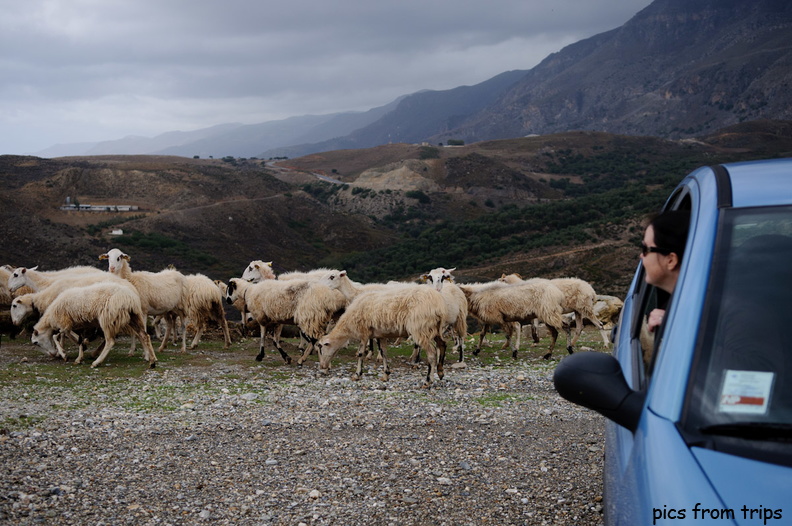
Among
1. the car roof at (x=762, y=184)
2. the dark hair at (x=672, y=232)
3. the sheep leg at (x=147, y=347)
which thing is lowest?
the sheep leg at (x=147, y=347)

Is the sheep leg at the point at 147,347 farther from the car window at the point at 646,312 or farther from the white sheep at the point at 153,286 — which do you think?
the car window at the point at 646,312

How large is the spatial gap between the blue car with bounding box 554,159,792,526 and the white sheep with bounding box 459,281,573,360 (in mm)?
12168

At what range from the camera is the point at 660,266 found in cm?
305

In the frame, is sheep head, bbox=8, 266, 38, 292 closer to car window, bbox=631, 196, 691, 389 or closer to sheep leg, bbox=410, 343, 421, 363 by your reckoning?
sheep leg, bbox=410, 343, 421, 363

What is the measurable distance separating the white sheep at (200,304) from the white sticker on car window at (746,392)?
49.0ft

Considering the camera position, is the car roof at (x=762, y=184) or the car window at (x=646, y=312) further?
the car window at (x=646, y=312)

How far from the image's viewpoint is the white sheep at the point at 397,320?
36.3 feet

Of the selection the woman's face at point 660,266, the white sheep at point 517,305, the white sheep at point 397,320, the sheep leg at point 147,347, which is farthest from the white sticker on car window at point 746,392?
the white sheep at point 517,305

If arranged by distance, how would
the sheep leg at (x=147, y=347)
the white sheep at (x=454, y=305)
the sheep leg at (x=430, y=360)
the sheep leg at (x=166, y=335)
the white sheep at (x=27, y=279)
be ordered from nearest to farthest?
the sheep leg at (x=430, y=360)
the sheep leg at (x=147, y=347)
the white sheep at (x=454, y=305)
the sheep leg at (x=166, y=335)
the white sheep at (x=27, y=279)

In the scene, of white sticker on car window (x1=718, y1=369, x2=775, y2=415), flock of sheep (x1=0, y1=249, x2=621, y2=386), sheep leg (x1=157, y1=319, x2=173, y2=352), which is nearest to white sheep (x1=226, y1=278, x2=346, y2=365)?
flock of sheep (x1=0, y1=249, x2=621, y2=386)

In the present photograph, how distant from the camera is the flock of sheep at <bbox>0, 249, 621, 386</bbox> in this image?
11.5 m

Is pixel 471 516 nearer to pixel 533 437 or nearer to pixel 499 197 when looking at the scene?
pixel 533 437

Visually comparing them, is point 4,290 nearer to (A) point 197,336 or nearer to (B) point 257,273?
(A) point 197,336

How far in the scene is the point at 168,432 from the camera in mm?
8039
